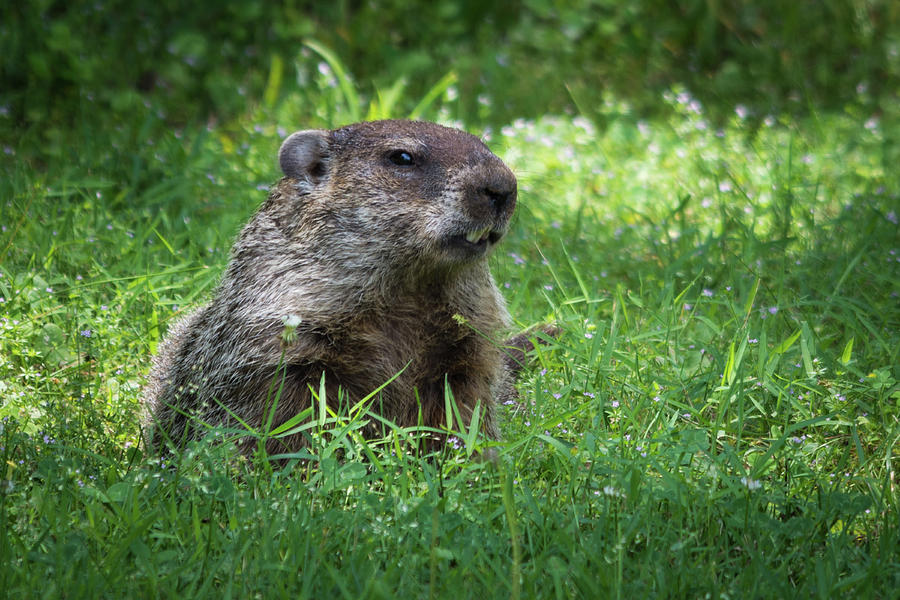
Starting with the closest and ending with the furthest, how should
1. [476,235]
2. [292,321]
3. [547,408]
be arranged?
[292,321], [476,235], [547,408]

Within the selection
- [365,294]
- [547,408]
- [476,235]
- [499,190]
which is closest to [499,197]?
[499,190]

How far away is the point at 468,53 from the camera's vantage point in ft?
27.9

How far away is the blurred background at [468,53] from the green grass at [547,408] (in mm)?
787

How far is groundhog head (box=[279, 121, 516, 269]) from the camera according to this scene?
146 inches

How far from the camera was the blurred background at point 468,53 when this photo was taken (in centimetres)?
721

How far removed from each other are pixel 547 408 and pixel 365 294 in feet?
2.73

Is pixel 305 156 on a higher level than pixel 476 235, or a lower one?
higher

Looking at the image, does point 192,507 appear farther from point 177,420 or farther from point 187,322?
point 187,322

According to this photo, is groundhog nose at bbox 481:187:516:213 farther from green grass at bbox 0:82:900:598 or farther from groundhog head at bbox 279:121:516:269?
green grass at bbox 0:82:900:598

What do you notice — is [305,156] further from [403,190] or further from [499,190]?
[499,190]

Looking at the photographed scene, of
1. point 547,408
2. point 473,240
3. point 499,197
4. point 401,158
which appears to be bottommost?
point 547,408

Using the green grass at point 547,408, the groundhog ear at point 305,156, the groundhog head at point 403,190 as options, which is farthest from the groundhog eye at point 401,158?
the green grass at point 547,408

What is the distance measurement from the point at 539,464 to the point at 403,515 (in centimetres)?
70

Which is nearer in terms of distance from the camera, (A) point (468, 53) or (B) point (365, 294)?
(B) point (365, 294)
